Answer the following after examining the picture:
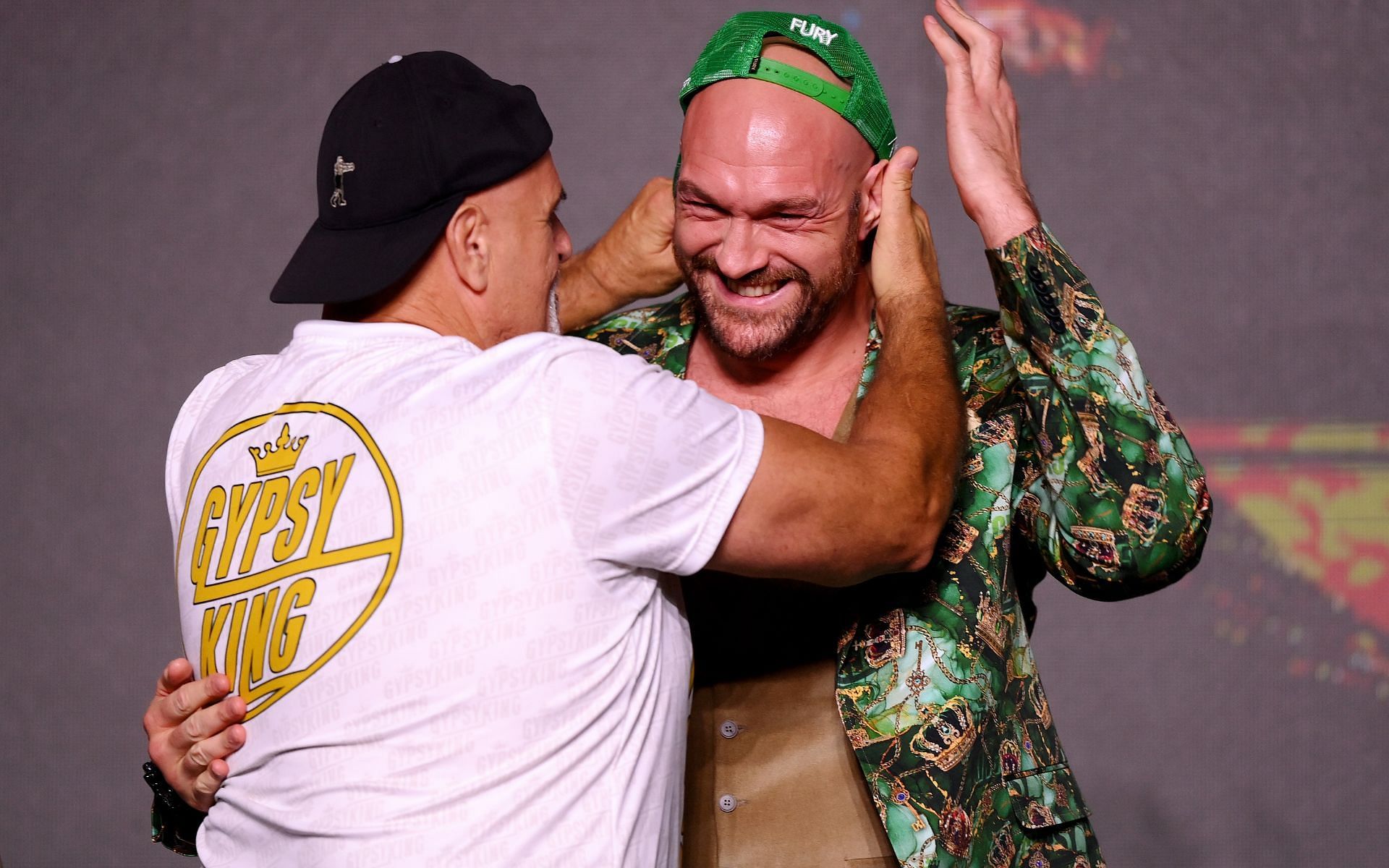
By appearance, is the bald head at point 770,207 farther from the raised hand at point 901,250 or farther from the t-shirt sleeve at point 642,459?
the t-shirt sleeve at point 642,459

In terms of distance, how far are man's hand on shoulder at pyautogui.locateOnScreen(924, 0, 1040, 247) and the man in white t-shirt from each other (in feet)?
1.19

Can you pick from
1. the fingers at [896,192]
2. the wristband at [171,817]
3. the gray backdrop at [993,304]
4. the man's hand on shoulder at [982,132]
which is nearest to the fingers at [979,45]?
the man's hand on shoulder at [982,132]

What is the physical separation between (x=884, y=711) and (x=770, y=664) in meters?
0.19

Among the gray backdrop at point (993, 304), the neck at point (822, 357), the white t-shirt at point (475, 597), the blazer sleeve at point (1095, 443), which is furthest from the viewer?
the gray backdrop at point (993, 304)

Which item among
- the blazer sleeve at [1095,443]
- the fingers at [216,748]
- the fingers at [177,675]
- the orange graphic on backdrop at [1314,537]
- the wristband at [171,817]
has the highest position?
the blazer sleeve at [1095,443]

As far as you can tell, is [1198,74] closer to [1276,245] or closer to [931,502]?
[1276,245]

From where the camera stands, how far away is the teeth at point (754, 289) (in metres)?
1.89

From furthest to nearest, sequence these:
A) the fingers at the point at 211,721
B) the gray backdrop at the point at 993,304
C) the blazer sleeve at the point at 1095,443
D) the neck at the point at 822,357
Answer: the gray backdrop at the point at 993,304, the neck at the point at 822,357, the blazer sleeve at the point at 1095,443, the fingers at the point at 211,721

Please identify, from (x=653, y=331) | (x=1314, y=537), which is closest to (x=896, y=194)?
(x=653, y=331)

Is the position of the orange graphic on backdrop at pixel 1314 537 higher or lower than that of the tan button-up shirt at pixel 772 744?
lower

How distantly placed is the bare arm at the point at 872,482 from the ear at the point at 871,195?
259mm

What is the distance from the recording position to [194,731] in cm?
146

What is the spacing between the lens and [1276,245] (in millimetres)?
3307

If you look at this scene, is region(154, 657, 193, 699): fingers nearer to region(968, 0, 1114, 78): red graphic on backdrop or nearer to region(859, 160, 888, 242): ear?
region(859, 160, 888, 242): ear
